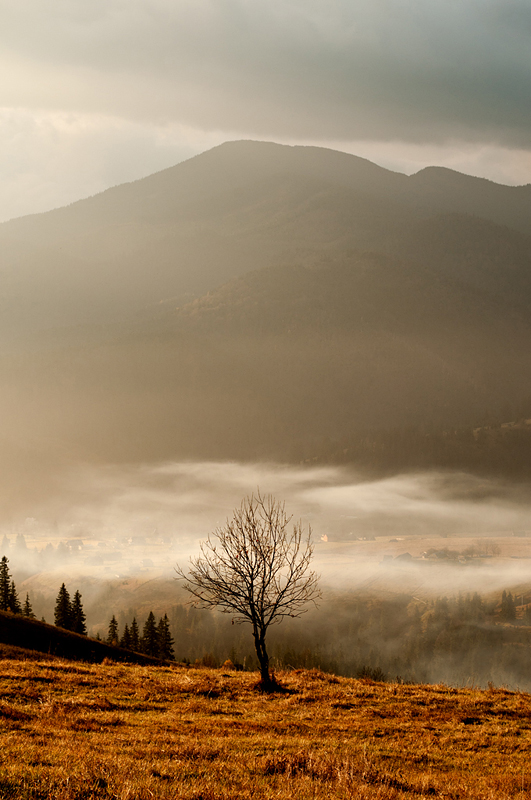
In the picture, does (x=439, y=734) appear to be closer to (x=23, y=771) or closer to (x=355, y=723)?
(x=355, y=723)

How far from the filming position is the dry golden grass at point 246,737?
10.7 m

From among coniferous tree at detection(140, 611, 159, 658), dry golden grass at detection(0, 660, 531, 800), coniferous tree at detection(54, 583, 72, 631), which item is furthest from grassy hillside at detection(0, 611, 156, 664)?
coniferous tree at detection(140, 611, 159, 658)

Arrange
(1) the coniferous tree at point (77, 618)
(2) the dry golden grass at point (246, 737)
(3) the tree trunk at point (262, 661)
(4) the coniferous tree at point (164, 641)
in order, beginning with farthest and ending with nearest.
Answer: (4) the coniferous tree at point (164, 641), (1) the coniferous tree at point (77, 618), (3) the tree trunk at point (262, 661), (2) the dry golden grass at point (246, 737)

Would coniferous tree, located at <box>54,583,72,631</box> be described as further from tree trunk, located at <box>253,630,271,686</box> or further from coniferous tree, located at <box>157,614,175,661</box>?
tree trunk, located at <box>253,630,271,686</box>

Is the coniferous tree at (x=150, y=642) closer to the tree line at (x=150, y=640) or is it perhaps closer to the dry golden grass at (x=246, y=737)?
the tree line at (x=150, y=640)

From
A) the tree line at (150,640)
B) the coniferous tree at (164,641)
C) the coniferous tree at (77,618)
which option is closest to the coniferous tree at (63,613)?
the coniferous tree at (77,618)

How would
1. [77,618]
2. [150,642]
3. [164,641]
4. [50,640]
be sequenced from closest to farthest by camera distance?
[50,640]
[77,618]
[164,641]
[150,642]

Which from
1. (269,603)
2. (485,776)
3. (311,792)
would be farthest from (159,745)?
(269,603)

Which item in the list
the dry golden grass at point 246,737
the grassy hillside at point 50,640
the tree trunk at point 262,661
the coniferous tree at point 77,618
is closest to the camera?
the dry golden grass at point 246,737

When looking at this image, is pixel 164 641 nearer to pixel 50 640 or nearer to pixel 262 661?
pixel 50 640

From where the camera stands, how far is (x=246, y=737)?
53.0ft

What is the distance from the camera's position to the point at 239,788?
10.8m

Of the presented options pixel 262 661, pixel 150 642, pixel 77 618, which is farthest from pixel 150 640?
pixel 262 661

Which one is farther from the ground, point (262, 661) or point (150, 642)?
point (262, 661)
